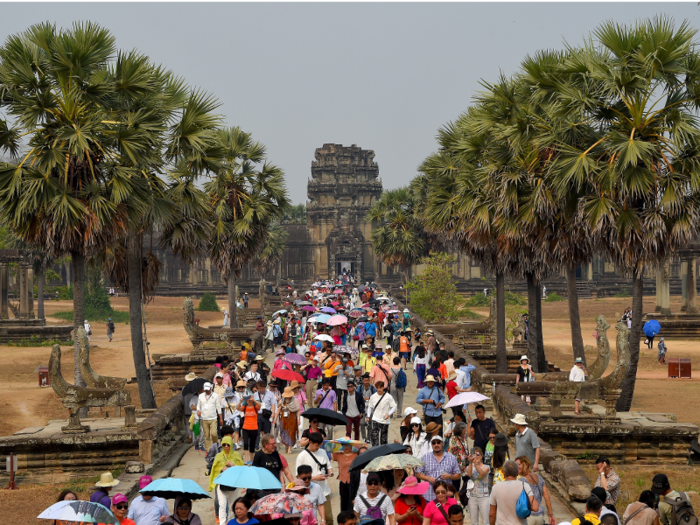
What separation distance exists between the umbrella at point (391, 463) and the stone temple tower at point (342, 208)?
75176 mm

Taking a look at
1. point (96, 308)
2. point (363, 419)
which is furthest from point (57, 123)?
point (96, 308)

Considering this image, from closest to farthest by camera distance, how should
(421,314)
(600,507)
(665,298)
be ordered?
(600,507) → (421,314) → (665,298)

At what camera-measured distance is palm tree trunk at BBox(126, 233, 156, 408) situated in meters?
18.7

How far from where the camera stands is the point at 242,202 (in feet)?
98.4

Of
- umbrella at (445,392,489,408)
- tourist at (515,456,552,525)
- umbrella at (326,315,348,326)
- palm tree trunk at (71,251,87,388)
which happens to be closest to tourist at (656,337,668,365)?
umbrella at (326,315,348,326)

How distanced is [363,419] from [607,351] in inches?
223

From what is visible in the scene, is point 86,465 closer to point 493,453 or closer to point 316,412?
point 316,412

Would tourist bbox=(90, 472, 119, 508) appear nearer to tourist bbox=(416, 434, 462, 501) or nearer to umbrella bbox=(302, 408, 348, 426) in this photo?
tourist bbox=(416, 434, 462, 501)

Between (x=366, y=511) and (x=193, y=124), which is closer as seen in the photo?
(x=366, y=511)

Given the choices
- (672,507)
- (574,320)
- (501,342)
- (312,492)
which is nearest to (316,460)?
(312,492)

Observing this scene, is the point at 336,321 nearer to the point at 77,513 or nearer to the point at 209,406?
the point at 209,406

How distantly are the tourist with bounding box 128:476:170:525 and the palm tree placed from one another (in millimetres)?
20365

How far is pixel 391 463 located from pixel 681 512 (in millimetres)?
2869

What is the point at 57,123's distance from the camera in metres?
16.5
